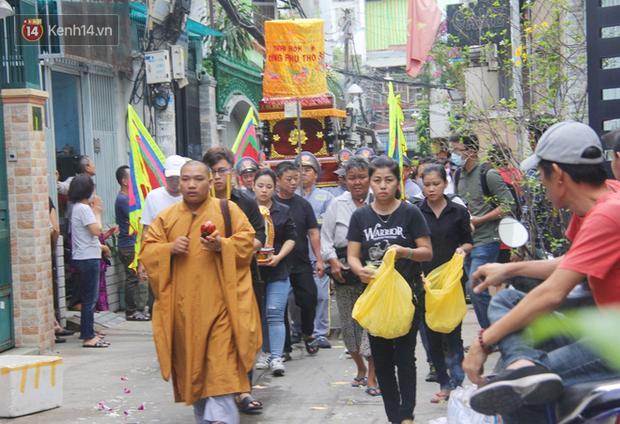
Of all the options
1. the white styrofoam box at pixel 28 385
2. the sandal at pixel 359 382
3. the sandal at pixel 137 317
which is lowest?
the sandal at pixel 137 317

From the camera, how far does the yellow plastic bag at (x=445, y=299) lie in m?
7.23

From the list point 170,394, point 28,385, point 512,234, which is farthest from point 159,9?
point 512,234

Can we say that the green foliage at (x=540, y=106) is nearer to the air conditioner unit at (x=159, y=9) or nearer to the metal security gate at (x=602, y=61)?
the metal security gate at (x=602, y=61)

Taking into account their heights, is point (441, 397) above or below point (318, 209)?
below

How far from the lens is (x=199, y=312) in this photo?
22.2ft

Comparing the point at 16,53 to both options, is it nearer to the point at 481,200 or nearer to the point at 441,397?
the point at 481,200

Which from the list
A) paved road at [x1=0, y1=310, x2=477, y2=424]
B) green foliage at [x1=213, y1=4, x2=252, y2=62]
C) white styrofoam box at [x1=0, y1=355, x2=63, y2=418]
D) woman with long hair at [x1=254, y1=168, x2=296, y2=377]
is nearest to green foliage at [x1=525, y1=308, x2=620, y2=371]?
paved road at [x1=0, y1=310, x2=477, y2=424]

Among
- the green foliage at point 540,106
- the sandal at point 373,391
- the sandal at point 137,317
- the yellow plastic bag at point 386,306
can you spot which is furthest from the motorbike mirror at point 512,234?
the sandal at point 137,317

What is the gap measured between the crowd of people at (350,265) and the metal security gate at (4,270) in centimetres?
106

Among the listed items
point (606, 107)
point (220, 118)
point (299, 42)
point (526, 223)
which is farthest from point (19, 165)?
point (220, 118)

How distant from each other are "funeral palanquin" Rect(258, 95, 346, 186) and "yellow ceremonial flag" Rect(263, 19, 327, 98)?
1498 mm

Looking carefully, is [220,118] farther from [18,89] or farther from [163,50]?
[18,89]

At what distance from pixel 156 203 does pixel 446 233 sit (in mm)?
2664

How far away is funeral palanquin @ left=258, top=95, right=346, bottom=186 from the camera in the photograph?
18.7m
